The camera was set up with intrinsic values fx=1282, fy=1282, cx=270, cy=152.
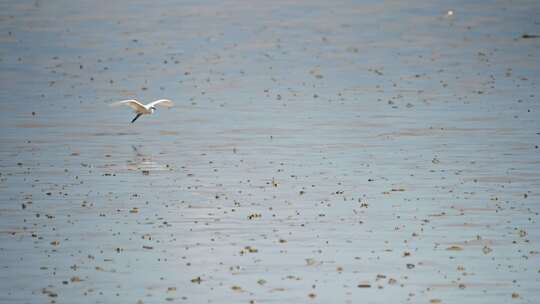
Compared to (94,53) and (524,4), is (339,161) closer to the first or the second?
(94,53)

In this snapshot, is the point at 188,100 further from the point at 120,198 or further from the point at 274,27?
the point at 274,27

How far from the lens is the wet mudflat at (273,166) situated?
23.2 metres

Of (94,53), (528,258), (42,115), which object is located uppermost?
(94,53)

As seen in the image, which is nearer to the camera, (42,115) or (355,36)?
(42,115)

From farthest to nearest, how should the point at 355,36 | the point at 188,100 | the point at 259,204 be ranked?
the point at 355,36 < the point at 188,100 < the point at 259,204

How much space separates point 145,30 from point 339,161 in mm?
43923

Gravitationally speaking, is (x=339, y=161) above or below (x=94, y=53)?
below

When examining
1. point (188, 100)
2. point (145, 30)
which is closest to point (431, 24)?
point (145, 30)

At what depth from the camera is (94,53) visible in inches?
2739

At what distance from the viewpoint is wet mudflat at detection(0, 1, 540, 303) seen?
76.0 feet

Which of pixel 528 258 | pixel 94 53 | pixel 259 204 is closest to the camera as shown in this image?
pixel 528 258

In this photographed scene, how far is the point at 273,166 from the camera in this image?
3616cm

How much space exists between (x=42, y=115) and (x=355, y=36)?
31.8 m

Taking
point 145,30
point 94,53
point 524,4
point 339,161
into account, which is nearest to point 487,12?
point 524,4
